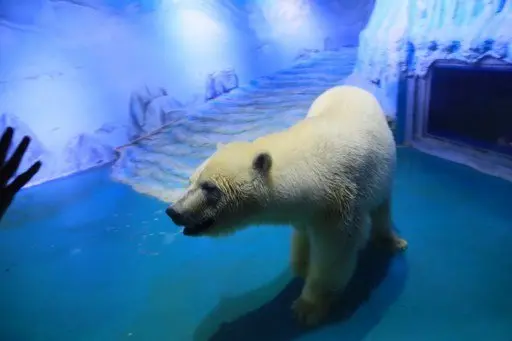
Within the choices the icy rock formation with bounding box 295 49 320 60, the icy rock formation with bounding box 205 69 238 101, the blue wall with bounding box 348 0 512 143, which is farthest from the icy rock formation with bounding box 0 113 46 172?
the blue wall with bounding box 348 0 512 143

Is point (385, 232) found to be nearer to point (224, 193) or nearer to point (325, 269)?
point (325, 269)

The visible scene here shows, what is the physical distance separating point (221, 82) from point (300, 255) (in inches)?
158

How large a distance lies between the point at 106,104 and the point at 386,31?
12.9 ft

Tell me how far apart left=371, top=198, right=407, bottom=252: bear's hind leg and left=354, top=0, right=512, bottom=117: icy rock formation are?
217 centimetres

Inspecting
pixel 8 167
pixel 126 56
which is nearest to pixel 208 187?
pixel 8 167

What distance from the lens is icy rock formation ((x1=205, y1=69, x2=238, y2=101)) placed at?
20.0ft

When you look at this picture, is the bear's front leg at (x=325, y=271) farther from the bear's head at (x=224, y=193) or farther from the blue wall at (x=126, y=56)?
the blue wall at (x=126, y=56)

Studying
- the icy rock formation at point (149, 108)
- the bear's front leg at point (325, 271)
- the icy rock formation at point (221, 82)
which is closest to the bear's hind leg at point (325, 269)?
the bear's front leg at point (325, 271)

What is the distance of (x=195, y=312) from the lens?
2.50 m

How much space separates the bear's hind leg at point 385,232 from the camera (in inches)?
107

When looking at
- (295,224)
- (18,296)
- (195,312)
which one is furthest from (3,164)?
(18,296)

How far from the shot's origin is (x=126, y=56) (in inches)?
229

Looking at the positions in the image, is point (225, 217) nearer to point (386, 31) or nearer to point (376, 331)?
point (376, 331)

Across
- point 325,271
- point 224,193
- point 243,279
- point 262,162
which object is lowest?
point 243,279
